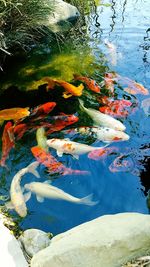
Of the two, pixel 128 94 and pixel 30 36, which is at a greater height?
pixel 30 36

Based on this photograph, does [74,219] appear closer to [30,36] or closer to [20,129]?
[20,129]

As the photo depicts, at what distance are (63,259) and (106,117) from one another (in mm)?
2582

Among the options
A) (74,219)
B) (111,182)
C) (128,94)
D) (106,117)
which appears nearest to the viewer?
(74,219)

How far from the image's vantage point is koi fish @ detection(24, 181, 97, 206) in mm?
3875

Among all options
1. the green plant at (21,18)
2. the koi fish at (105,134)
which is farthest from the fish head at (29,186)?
the green plant at (21,18)

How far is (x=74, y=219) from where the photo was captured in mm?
3717

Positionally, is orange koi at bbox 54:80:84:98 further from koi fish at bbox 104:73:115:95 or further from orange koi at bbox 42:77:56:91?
koi fish at bbox 104:73:115:95

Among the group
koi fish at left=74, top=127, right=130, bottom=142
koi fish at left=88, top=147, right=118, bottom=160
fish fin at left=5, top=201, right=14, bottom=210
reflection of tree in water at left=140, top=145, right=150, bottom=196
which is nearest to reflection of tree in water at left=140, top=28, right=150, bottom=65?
koi fish at left=74, top=127, right=130, bottom=142

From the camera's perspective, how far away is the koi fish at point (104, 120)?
485 cm

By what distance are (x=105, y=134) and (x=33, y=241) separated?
188 cm

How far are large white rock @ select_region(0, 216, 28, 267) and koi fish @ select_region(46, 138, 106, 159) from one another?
149 centimetres

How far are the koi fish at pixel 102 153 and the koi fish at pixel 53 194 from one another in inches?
24.1

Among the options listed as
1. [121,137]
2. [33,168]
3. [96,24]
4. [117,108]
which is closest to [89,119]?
[117,108]

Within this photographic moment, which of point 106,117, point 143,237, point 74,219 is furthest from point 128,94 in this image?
point 143,237
